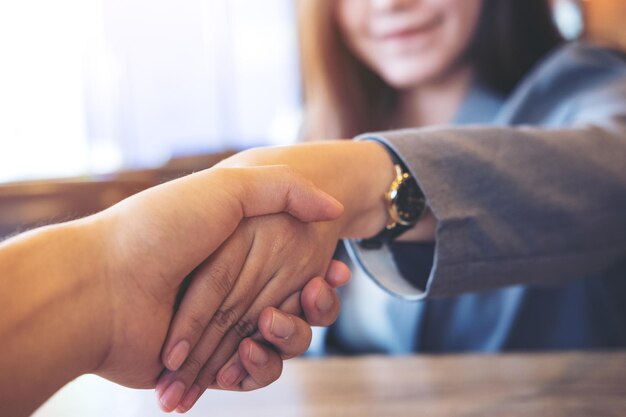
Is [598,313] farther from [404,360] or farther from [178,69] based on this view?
[178,69]

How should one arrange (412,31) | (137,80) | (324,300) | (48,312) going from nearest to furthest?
(48,312) < (324,300) < (412,31) < (137,80)

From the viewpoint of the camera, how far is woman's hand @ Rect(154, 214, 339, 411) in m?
0.34

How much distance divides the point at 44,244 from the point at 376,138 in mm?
244

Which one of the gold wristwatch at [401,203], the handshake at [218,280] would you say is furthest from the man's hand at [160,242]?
the gold wristwatch at [401,203]

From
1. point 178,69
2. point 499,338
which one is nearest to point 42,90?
point 178,69

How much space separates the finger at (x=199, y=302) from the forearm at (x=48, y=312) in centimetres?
4

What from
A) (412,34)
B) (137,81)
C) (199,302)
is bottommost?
(137,81)

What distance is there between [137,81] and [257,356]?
3.08 meters

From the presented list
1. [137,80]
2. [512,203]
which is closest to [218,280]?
[512,203]

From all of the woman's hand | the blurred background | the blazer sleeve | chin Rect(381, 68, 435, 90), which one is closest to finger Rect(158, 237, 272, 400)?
the woman's hand

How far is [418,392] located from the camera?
44 cm

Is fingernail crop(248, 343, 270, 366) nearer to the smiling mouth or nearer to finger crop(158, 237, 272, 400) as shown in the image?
finger crop(158, 237, 272, 400)

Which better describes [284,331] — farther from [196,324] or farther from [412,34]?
[412,34]

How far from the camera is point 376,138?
0.45 meters
